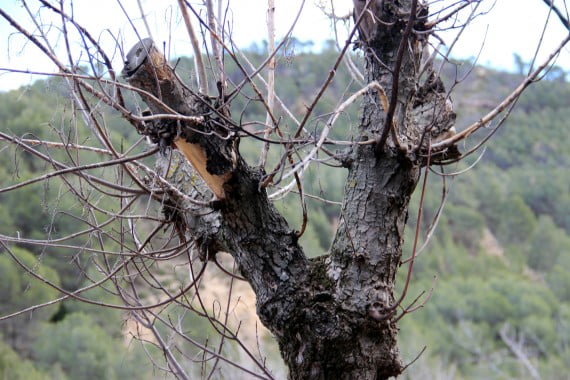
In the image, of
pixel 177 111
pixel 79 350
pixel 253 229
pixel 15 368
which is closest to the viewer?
pixel 177 111

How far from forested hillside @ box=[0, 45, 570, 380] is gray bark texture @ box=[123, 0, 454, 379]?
133mm

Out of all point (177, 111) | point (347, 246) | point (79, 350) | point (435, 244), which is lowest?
point (347, 246)

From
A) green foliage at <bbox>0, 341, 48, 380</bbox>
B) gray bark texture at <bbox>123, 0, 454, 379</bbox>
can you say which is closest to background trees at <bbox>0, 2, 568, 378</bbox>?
gray bark texture at <bbox>123, 0, 454, 379</bbox>

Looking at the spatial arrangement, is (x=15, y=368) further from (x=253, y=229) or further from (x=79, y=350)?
(x=253, y=229)

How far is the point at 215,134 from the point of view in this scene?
1.56 metres

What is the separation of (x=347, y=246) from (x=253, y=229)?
28cm

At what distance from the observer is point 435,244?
2361cm

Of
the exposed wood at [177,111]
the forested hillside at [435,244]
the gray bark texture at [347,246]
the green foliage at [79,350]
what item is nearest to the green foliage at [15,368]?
the forested hillside at [435,244]

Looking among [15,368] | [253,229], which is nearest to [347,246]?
[253,229]

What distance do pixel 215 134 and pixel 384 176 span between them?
0.53m

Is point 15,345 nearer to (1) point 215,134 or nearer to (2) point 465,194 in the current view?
(1) point 215,134

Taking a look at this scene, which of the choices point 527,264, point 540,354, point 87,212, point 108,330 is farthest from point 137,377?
point 527,264

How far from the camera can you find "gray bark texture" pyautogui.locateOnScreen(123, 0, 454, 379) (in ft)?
5.69

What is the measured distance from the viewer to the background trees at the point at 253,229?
174 centimetres
